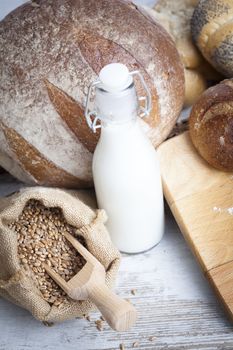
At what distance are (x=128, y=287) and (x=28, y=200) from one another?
0.26 meters

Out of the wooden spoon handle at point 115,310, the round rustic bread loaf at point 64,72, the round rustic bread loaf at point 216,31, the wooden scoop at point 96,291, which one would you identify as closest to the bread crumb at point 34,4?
the round rustic bread loaf at point 64,72

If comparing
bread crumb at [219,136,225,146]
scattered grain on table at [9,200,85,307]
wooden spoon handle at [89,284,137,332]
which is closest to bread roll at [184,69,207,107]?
bread crumb at [219,136,225,146]

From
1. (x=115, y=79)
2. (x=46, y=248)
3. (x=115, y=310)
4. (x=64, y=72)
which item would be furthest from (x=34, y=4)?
(x=115, y=310)

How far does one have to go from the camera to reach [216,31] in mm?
1186

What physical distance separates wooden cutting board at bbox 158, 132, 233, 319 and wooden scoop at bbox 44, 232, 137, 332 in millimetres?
201

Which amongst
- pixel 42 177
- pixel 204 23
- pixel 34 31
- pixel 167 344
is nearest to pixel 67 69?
pixel 34 31

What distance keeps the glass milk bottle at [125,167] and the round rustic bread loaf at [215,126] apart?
0.42 feet

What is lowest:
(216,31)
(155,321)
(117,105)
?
(155,321)

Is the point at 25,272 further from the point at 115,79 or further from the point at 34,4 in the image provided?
the point at 34,4

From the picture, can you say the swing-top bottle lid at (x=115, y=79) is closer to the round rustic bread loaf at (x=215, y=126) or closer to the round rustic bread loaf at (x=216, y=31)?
the round rustic bread loaf at (x=215, y=126)

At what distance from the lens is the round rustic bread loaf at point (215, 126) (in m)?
1.03

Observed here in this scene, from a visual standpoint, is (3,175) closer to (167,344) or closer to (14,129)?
(14,129)

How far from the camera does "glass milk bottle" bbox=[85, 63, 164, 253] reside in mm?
842

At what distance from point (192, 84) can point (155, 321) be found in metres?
0.59
